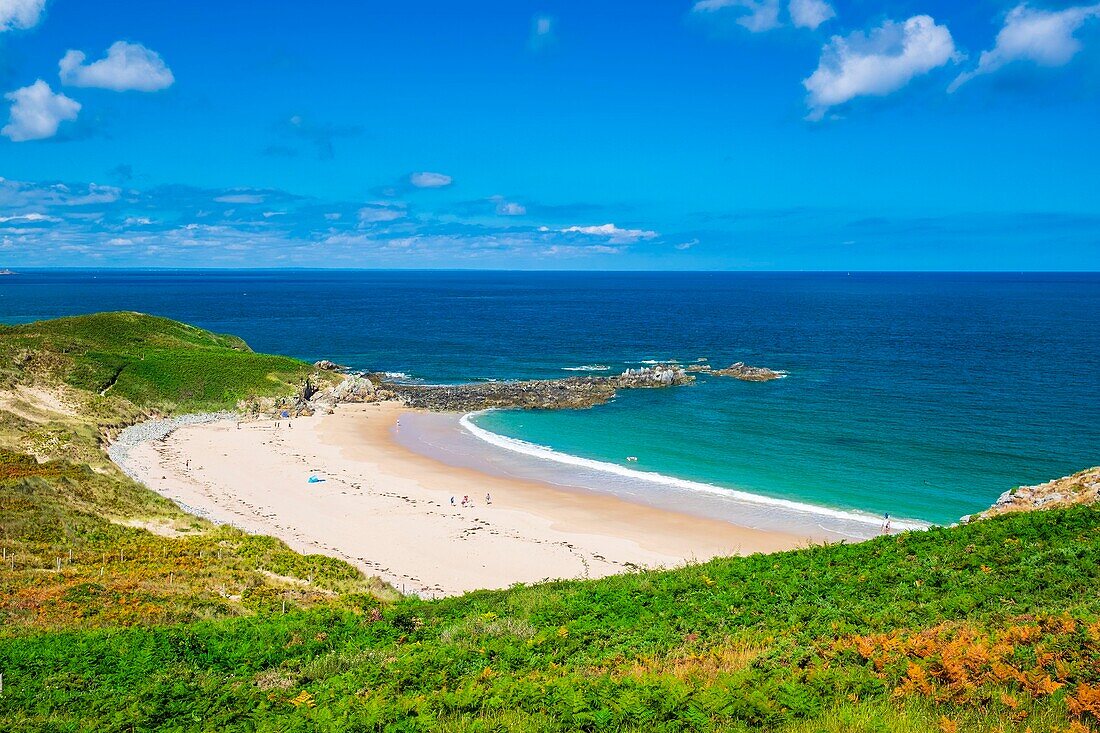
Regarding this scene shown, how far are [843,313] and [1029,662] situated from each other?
179 m

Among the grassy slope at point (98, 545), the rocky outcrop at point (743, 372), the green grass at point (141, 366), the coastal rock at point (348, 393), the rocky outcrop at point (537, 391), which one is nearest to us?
the grassy slope at point (98, 545)

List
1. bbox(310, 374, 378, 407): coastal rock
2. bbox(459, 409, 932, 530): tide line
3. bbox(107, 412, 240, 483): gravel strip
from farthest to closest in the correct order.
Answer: bbox(310, 374, 378, 407): coastal rock
bbox(107, 412, 240, 483): gravel strip
bbox(459, 409, 932, 530): tide line

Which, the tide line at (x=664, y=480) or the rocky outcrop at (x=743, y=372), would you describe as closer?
the tide line at (x=664, y=480)

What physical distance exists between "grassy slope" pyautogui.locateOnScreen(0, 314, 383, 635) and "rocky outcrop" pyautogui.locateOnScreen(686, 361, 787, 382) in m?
64.2

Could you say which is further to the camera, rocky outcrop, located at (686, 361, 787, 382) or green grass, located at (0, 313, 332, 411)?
rocky outcrop, located at (686, 361, 787, 382)

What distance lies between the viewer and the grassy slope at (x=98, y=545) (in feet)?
67.8

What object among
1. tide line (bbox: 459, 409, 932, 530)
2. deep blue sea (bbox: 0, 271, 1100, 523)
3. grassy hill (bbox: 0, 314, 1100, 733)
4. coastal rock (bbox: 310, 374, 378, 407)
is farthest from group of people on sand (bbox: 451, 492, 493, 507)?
coastal rock (bbox: 310, 374, 378, 407)

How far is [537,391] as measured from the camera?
78875 millimetres

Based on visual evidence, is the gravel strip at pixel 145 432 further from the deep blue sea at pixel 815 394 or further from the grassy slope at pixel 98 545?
the deep blue sea at pixel 815 394

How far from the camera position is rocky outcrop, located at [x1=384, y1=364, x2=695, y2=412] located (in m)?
73.9

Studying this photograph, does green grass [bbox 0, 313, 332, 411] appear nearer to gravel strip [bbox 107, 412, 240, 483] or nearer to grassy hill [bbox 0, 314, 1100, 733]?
gravel strip [bbox 107, 412, 240, 483]

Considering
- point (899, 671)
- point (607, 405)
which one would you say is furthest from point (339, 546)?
point (607, 405)

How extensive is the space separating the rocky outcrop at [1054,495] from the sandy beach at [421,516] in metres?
10.4

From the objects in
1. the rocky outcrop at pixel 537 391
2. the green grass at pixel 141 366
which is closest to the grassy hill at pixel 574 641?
the green grass at pixel 141 366
